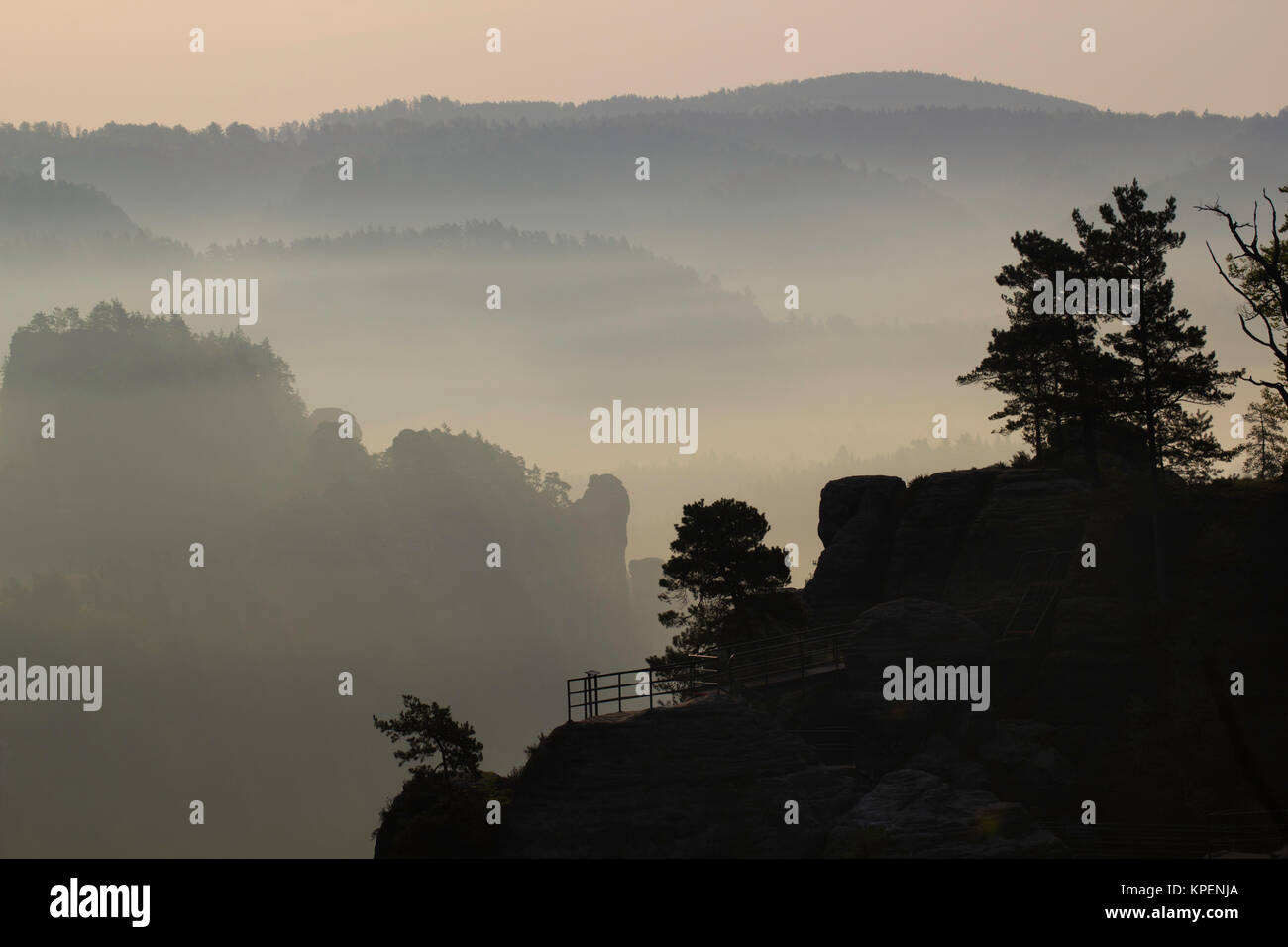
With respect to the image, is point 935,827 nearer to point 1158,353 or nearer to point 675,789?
point 675,789

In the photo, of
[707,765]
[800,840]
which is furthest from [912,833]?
[707,765]

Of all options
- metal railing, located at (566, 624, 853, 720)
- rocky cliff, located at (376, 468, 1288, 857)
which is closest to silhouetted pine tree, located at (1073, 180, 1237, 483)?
rocky cliff, located at (376, 468, 1288, 857)

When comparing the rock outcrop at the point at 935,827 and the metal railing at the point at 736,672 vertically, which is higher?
the metal railing at the point at 736,672

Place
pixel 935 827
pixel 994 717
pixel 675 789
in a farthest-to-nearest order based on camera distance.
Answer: pixel 994 717, pixel 675 789, pixel 935 827

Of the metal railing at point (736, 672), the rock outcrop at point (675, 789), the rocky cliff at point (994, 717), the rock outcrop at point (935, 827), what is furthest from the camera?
the metal railing at point (736, 672)

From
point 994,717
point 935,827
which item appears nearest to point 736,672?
point 994,717

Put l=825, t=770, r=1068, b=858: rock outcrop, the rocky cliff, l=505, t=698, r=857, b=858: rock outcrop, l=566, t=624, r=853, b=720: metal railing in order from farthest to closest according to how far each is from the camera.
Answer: l=566, t=624, r=853, b=720: metal railing < the rocky cliff < l=505, t=698, r=857, b=858: rock outcrop < l=825, t=770, r=1068, b=858: rock outcrop

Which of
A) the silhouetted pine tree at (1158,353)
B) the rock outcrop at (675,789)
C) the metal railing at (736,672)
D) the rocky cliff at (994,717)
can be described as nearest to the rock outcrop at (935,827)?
the rocky cliff at (994,717)

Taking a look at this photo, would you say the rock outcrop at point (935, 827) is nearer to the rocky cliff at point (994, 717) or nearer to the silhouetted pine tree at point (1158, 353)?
the rocky cliff at point (994, 717)

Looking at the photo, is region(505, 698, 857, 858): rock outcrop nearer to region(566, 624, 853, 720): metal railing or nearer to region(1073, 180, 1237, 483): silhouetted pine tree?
region(566, 624, 853, 720): metal railing

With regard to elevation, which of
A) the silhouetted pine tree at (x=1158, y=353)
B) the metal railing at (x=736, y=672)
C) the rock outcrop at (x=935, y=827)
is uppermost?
the silhouetted pine tree at (x=1158, y=353)

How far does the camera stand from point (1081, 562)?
171 ft

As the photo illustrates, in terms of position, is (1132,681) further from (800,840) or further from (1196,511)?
(800,840)

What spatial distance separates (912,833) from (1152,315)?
93.9 ft
